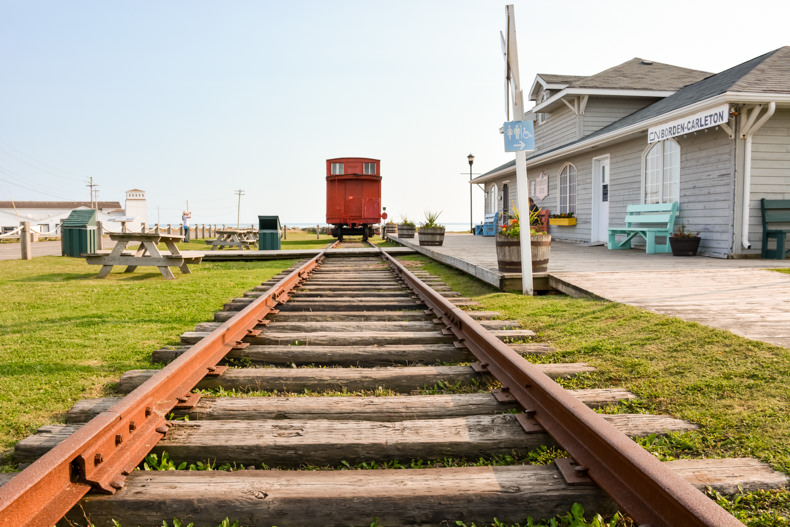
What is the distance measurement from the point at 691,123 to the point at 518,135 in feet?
20.6

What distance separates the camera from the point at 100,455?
1.69m

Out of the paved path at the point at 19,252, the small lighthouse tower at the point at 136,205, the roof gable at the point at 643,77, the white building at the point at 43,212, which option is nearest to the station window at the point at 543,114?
the roof gable at the point at 643,77

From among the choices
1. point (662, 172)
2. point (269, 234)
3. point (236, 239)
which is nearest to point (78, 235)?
point (269, 234)

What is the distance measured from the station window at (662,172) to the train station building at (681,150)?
24mm

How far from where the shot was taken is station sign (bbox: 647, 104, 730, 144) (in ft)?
31.4

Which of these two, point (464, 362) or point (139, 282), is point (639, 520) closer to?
point (464, 362)

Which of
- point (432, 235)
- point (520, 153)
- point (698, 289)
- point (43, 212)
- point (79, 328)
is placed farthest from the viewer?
point (43, 212)

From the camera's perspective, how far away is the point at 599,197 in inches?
622

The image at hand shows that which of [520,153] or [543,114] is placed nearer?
[520,153]

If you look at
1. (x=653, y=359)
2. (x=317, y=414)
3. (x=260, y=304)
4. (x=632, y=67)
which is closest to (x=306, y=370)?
(x=317, y=414)

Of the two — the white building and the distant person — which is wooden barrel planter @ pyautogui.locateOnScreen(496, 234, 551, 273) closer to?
the distant person

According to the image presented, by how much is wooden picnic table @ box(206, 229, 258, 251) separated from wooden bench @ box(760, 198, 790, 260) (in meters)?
16.1

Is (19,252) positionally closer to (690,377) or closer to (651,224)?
(651,224)

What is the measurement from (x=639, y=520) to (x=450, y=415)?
0.99 m
